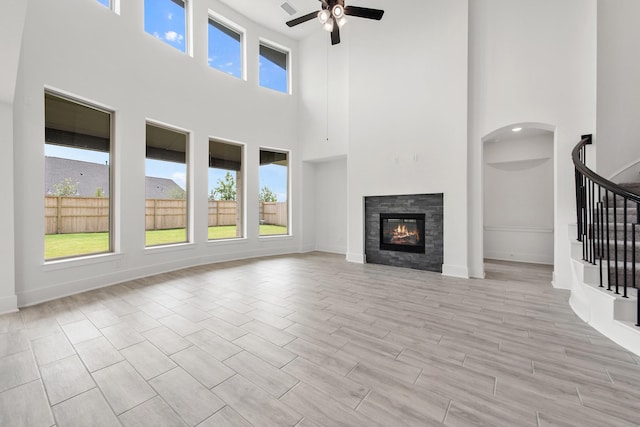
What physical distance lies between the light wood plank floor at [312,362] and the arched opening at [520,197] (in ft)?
9.24

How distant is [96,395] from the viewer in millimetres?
1603

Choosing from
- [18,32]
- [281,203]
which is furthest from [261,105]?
[18,32]

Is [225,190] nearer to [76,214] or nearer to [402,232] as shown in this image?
[76,214]

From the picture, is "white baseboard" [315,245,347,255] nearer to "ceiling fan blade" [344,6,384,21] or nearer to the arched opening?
the arched opening

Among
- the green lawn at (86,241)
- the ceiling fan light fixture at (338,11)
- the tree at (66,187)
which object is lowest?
the green lawn at (86,241)

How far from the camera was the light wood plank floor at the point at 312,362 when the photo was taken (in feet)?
4.78

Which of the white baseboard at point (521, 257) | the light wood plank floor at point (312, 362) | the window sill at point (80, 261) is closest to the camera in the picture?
the light wood plank floor at point (312, 362)

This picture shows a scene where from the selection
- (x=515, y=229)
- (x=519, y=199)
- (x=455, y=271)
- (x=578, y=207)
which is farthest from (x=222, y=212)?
(x=519, y=199)

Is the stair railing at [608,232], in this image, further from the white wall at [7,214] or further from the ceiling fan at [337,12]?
the white wall at [7,214]

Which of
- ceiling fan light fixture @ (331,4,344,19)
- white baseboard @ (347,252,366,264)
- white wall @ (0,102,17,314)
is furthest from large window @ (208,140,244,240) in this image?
ceiling fan light fixture @ (331,4,344,19)

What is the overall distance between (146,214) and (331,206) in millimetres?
4373

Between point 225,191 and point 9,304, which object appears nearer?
point 9,304

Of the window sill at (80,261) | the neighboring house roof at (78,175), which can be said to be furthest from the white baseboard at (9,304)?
the neighboring house roof at (78,175)

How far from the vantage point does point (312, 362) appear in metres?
1.95
